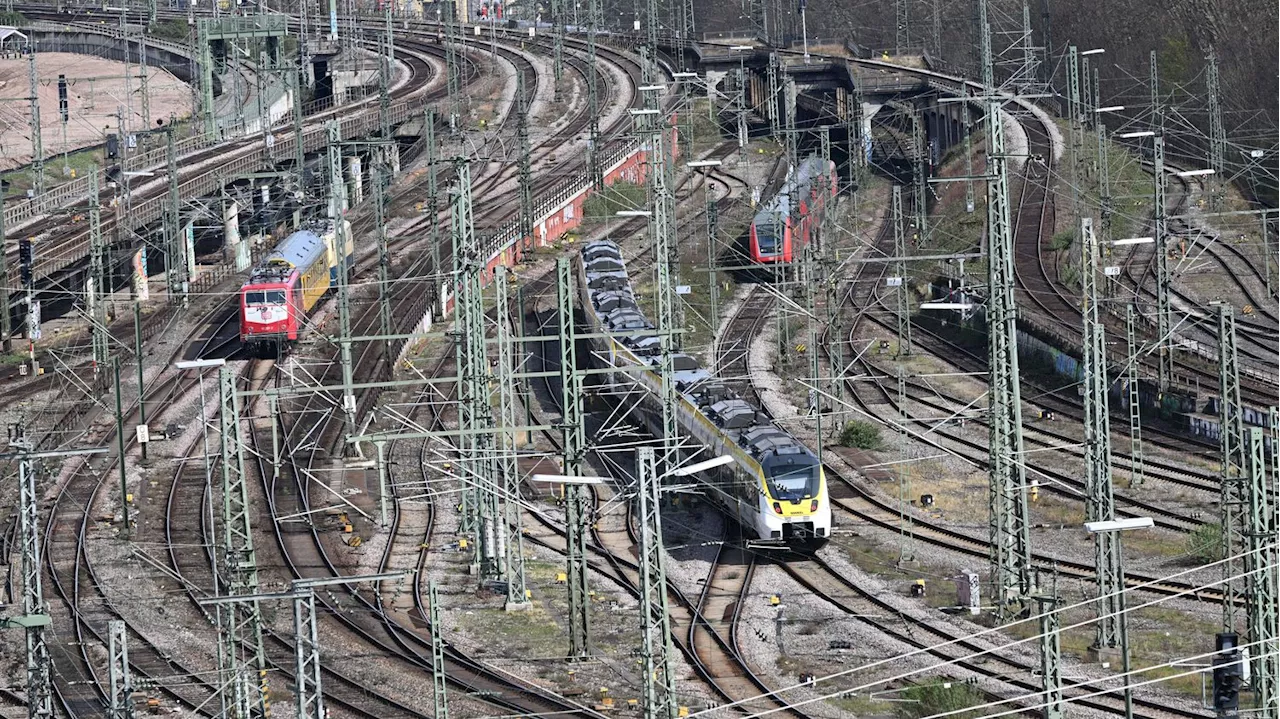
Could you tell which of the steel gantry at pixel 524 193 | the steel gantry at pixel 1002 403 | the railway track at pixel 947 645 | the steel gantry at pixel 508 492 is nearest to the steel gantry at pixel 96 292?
the steel gantry at pixel 524 193

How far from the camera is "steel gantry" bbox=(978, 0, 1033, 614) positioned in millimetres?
46469

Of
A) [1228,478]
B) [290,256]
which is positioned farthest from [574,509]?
[290,256]

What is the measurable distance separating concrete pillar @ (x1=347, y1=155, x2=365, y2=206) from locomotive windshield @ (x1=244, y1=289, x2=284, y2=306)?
2760 centimetres

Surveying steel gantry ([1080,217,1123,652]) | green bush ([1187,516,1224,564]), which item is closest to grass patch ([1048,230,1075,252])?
green bush ([1187,516,1224,564])

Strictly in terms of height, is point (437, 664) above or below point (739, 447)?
below

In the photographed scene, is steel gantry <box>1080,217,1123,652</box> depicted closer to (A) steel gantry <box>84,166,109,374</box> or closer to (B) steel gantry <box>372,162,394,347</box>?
(B) steel gantry <box>372,162,394,347</box>

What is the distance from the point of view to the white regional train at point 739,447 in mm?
51031

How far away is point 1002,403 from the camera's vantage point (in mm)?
47156

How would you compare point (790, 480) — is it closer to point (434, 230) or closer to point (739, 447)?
point (739, 447)

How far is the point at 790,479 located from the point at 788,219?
31.4m

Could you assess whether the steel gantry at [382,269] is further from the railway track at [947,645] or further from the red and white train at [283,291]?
the railway track at [947,645]

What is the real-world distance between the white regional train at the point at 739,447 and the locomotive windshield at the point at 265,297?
11.9 metres

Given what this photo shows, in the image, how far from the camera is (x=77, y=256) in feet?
265

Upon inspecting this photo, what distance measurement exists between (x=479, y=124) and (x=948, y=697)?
8034cm
